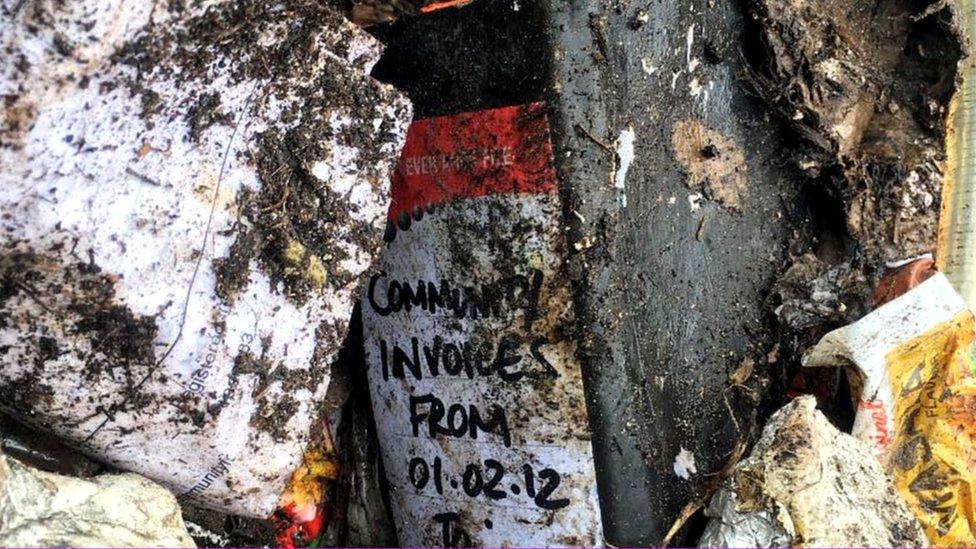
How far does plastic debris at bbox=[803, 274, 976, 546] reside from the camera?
1.81 metres

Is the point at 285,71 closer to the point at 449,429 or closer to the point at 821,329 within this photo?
the point at 449,429

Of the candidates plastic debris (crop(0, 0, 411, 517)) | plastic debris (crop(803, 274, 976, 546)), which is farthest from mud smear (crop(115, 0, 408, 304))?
plastic debris (crop(803, 274, 976, 546))

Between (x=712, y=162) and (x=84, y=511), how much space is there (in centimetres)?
119

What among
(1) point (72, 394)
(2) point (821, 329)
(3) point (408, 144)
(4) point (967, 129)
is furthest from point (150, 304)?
(4) point (967, 129)

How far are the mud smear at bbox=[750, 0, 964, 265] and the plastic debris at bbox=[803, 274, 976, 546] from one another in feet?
0.49

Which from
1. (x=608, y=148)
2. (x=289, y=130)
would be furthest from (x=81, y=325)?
(x=608, y=148)

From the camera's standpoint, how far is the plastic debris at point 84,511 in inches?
50.9

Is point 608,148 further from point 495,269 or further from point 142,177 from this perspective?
point 142,177

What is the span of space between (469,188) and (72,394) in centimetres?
73

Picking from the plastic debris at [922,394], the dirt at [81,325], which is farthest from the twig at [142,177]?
the plastic debris at [922,394]

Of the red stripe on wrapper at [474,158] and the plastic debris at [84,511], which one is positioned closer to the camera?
the plastic debris at [84,511]

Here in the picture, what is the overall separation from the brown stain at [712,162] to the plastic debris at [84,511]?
1.04 metres

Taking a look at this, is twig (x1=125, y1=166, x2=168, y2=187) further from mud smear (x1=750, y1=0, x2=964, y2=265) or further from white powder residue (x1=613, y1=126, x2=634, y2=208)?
mud smear (x1=750, y1=0, x2=964, y2=265)

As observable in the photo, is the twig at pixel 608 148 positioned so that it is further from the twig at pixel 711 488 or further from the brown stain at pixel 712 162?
the twig at pixel 711 488
